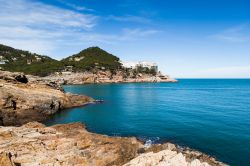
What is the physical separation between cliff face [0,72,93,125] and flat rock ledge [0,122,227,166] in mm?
29279

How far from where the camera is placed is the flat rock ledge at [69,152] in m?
27.2

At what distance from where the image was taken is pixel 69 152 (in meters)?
29.8

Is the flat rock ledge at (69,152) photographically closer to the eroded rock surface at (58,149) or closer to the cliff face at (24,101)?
the eroded rock surface at (58,149)

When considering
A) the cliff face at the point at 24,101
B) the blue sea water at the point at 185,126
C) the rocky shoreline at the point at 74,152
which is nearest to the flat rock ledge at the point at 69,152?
the rocky shoreline at the point at 74,152

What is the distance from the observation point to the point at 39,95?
73.9 meters

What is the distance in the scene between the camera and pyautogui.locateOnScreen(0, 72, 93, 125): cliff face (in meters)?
62.3

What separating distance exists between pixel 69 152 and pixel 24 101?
141ft

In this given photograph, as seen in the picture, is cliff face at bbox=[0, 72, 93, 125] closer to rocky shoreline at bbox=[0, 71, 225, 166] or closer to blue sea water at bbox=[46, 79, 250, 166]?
blue sea water at bbox=[46, 79, 250, 166]

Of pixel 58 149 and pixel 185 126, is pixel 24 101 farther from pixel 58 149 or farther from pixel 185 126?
pixel 58 149

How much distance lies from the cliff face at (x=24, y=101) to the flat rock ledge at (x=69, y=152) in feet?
96.1

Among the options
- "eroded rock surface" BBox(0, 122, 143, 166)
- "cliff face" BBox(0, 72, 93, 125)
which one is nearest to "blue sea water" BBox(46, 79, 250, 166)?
"cliff face" BBox(0, 72, 93, 125)

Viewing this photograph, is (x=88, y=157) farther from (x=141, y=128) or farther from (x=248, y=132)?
(x=248, y=132)

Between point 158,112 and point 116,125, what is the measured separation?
69.0 ft

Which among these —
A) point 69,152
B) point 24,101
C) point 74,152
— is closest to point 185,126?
point 74,152
